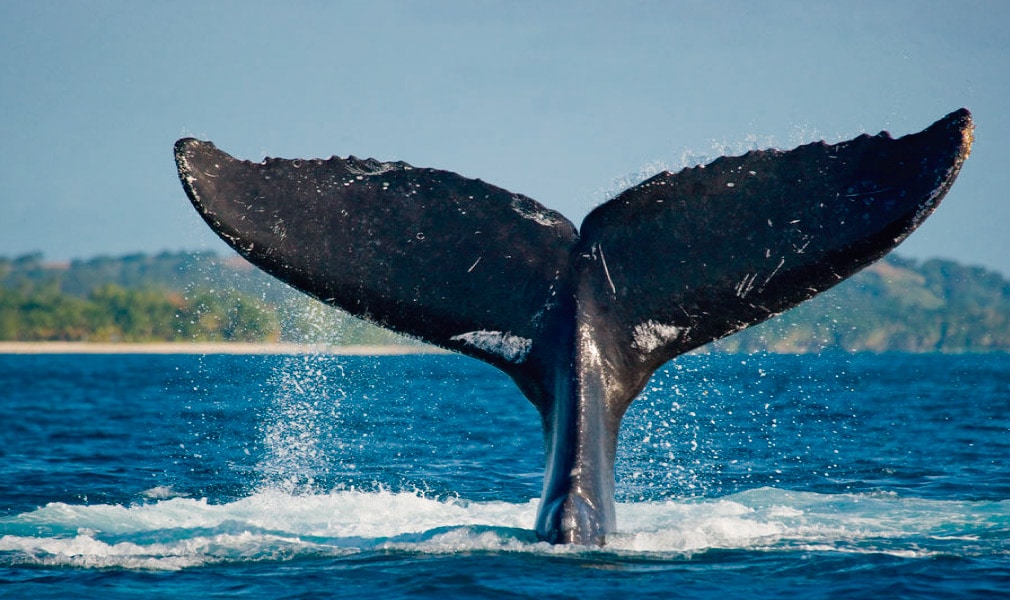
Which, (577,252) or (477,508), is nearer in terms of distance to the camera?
(577,252)

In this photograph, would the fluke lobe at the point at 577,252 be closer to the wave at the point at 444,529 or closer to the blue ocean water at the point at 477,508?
the blue ocean water at the point at 477,508

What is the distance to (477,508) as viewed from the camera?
404 inches

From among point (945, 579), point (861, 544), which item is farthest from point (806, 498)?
point (945, 579)

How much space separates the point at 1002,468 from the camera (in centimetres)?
1388

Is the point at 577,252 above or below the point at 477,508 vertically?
above

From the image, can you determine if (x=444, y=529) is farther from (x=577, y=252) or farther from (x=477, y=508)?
(x=577, y=252)

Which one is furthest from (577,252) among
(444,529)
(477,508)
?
(477,508)

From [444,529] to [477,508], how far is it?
153 centimetres

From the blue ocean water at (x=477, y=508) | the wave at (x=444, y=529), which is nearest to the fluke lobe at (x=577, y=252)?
the blue ocean water at (x=477, y=508)

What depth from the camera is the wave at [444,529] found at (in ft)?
26.7

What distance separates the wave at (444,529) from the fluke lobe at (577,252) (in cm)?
101

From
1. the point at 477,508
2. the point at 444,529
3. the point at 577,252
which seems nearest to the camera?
the point at 577,252

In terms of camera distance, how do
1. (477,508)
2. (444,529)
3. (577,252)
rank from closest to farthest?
(577,252) → (444,529) → (477,508)

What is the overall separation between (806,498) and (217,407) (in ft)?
57.8
